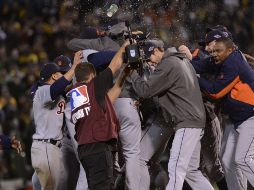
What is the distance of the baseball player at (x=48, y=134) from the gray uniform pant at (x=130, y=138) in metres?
0.73

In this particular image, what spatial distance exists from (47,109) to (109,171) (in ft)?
5.09

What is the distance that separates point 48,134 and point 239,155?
216cm

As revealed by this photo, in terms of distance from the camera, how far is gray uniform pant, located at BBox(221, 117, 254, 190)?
25.4 ft

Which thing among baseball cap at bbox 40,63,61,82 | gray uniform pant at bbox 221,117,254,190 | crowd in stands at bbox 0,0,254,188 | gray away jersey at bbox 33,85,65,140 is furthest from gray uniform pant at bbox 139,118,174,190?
crowd in stands at bbox 0,0,254,188

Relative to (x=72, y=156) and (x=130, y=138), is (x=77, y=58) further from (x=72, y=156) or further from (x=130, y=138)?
(x=72, y=156)

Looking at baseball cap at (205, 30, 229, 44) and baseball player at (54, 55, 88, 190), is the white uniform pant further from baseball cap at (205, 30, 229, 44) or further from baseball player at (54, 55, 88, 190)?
baseball cap at (205, 30, 229, 44)

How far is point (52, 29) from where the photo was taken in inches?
685

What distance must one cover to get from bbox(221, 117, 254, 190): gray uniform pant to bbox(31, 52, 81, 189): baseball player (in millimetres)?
1872

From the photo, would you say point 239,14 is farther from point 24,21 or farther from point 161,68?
point 161,68

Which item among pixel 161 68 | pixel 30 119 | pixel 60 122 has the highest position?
pixel 161 68

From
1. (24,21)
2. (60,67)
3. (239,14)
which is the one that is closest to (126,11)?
(60,67)

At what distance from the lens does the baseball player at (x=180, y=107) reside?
758 cm

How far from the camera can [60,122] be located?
27.3ft

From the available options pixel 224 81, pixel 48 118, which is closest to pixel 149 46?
pixel 224 81
